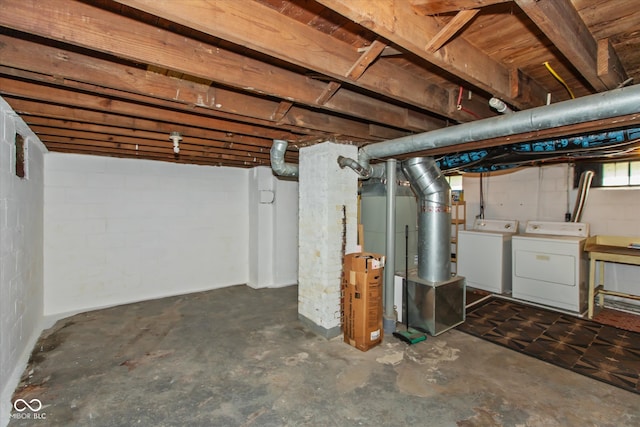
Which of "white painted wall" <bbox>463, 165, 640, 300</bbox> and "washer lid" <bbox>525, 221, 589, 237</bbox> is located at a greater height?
"white painted wall" <bbox>463, 165, 640, 300</bbox>

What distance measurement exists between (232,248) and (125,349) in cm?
247

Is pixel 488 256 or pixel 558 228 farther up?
pixel 558 228

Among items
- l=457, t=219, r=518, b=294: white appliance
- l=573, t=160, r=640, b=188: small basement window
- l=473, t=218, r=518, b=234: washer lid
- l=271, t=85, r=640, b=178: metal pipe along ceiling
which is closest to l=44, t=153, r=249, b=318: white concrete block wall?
l=271, t=85, r=640, b=178: metal pipe along ceiling

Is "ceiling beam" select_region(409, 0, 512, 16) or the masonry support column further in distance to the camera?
the masonry support column

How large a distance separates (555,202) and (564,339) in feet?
7.55

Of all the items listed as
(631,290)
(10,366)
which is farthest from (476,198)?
(10,366)

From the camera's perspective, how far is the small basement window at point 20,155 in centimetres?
258

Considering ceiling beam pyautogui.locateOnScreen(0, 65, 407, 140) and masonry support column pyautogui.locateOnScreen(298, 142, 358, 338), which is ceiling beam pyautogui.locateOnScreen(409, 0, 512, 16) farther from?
masonry support column pyautogui.locateOnScreen(298, 142, 358, 338)

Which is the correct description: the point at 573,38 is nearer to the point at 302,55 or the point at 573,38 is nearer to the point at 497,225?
the point at 302,55

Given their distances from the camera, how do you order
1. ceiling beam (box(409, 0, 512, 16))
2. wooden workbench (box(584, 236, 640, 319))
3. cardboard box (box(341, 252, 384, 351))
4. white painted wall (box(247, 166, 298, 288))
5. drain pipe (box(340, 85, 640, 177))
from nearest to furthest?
ceiling beam (box(409, 0, 512, 16)) < drain pipe (box(340, 85, 640, 177)) < cardboard box (box(341, 252, 384, 351)) < wooden workbench (box(584, 236, 640, 319)) < white painted wall (box(247, 166, 298, 288))

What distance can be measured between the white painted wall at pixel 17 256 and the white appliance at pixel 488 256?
205 inches

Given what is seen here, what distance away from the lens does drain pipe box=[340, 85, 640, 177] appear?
5.43 feet

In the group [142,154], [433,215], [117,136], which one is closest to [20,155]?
[117,136]

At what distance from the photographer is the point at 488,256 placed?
180 inches
